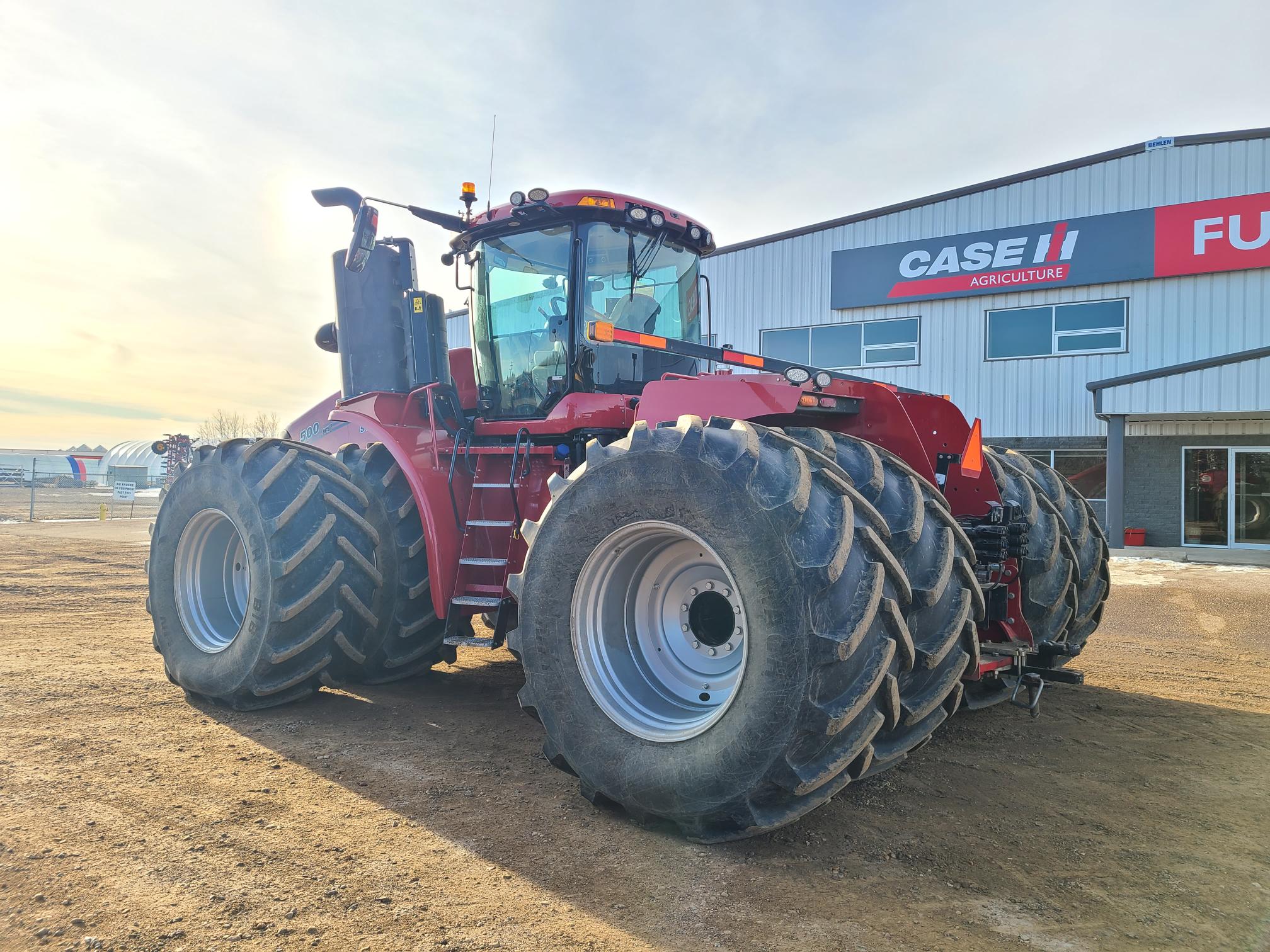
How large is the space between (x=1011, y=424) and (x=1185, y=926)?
668 inches

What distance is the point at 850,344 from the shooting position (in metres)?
20.0

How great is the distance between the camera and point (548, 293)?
16.9 ft

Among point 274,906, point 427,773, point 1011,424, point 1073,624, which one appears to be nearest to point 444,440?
point 427,773

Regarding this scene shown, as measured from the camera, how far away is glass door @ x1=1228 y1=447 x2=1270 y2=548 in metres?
16.3

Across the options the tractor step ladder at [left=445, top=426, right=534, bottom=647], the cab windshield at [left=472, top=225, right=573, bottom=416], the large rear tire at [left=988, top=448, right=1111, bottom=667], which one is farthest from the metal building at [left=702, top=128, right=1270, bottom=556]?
the tractor step ladder at [left=445, top=426, right=534, bottom=647]

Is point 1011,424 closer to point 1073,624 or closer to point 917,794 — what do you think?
point 1073,624

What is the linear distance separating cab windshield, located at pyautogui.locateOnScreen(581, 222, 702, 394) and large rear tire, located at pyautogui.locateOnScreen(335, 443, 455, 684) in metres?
1.36

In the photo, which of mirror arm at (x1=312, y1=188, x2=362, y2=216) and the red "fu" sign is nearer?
mirror arm at (x1=312, y1=188, x2=362, y2=216)

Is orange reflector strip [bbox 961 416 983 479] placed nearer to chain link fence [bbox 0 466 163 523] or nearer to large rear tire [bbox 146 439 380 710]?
large rear tire [bbox 146 439 380 710]

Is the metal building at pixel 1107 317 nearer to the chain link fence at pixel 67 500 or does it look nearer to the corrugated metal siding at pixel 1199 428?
the corrugated metal siding at pixel 1199 428

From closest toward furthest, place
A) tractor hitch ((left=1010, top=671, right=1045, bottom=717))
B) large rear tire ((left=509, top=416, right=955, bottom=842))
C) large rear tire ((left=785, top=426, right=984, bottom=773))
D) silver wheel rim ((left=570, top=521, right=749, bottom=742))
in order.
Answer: large rear tire ((left=509, top=416, right=955, bottom=842)), large rear tire ((left=785, top=426, right=984, bottom=773)), silver wheel rim ((left=570, top=521, right=749, bottom=742)), tractor hitch ((left=1010, top=671, right=1045, bottom=717))

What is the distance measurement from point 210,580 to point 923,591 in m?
4.46

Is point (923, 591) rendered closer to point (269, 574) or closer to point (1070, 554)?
point (1070, 554)

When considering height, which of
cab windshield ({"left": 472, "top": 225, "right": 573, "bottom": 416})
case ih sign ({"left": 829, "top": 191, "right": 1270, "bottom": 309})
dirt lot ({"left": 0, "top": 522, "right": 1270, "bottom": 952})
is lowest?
dirt lot ({"left": 0, "top": 522, "right": 1270, "bottom": 952})
